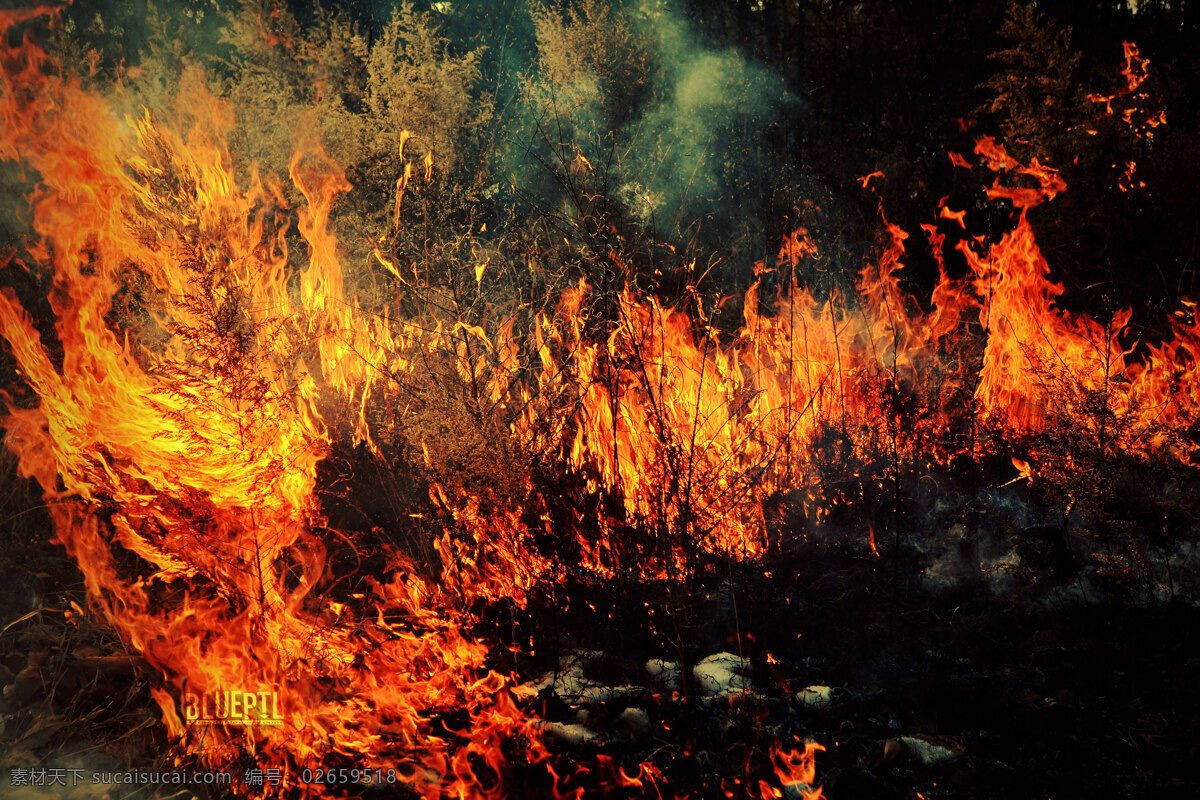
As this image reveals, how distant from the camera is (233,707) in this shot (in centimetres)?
301

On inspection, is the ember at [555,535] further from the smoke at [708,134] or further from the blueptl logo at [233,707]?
the smoke at [708,134]

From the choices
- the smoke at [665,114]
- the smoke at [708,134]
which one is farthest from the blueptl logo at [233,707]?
the smoke at [708,134]

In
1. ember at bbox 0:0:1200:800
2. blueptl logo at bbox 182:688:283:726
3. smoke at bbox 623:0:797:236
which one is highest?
smoke at bbox 623:0:797:236

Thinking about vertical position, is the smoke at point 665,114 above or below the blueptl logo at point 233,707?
above

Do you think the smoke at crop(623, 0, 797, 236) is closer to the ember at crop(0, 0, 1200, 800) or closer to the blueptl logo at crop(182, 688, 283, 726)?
the ember at crop(0, 0, 1200, 800)

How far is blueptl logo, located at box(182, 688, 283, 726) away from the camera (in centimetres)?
298

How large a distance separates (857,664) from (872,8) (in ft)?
32.1

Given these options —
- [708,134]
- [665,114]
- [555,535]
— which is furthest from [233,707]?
[665,114]

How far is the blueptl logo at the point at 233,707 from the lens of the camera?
2.98 m

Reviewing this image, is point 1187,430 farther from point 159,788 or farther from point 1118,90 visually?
point 159,788

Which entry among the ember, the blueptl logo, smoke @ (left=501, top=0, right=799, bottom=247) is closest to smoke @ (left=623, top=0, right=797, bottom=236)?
smoke @ (left=501, top=0, right=799, bottom=247)

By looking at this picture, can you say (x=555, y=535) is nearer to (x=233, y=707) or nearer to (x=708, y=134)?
(x=233, y=707)

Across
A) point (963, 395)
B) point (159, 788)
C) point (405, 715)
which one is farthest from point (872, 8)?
point (159, 788)

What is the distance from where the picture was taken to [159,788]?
112 inches
